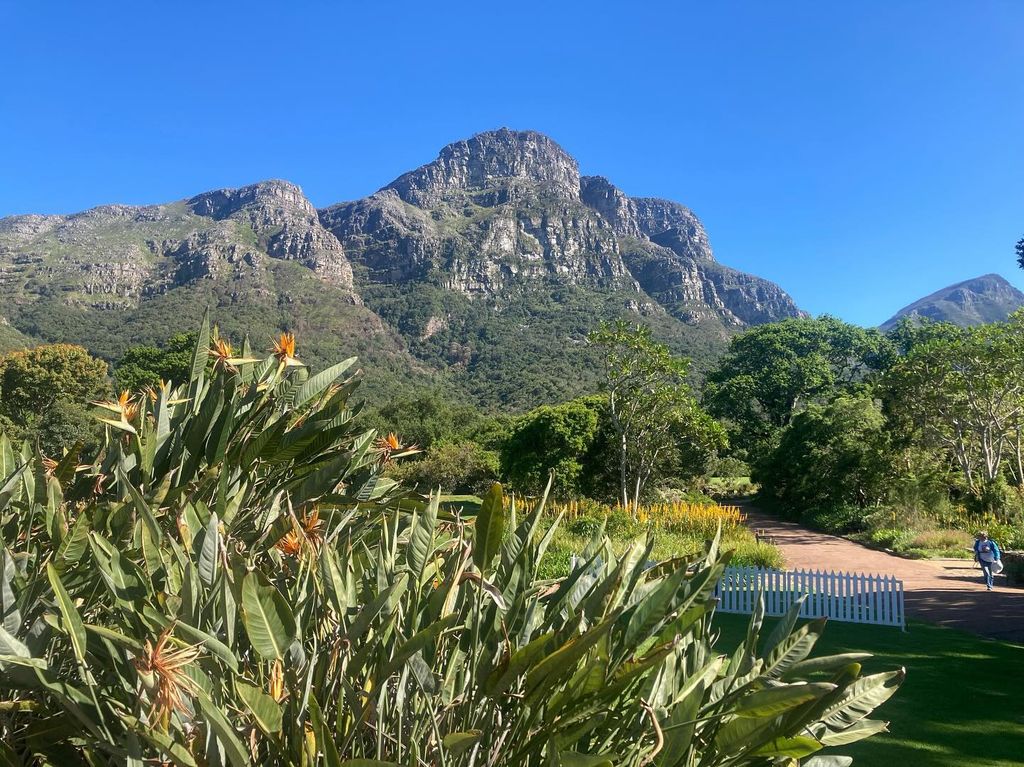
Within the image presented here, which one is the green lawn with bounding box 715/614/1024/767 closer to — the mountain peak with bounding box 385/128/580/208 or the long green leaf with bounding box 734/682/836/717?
the long green leaf with bounding box 734/682/836/717

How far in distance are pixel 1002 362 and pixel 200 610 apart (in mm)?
19891

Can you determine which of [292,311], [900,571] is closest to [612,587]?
[900,571]

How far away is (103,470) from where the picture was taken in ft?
6.60

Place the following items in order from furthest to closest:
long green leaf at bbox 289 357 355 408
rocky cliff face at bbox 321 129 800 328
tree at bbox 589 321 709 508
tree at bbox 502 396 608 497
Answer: rocky cliff face at bbox 321 129 800 328
tree at bbox 502 396 608 497
tree at bbox 589 321 709 508
long green leaf at bbox 289 357 355 408

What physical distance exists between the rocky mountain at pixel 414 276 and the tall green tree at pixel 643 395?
47570mm

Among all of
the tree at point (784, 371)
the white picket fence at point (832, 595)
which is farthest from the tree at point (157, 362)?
the white picket fence at point (832, 595)

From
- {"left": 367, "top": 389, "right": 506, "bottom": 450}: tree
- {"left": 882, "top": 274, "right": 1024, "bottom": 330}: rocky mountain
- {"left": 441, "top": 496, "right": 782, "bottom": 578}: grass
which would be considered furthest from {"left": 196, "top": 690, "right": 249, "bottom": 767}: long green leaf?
{"left": 882, "top": 274, "right": 1024, "bottom": 330}: rocky mountain

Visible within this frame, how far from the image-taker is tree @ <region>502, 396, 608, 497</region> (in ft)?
56.4

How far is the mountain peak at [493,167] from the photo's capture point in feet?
521

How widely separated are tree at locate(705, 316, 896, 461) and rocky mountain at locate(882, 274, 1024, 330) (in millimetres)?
112259

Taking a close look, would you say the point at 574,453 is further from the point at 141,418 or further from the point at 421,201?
the point at 421,201

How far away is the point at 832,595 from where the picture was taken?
8789 millimetres

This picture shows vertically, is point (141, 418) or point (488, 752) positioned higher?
point (141, 418)

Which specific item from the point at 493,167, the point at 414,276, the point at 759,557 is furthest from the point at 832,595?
the point at 493,167
